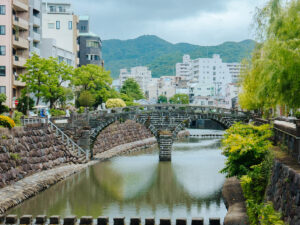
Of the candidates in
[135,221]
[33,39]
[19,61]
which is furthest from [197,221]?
[33,39]

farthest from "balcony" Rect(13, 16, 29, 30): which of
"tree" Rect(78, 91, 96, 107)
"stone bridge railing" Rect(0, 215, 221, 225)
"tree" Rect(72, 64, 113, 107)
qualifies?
"stone bridge railing" Rect(0, 215, 221, 225)

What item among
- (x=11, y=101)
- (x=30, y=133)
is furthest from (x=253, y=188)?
(x=11, y=101)

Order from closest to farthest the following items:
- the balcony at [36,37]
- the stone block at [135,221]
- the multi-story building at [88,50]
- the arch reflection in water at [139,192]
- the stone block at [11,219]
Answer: the stone block at [135,221] < the stone block at [11,219] < the arch reflection in water at [139,192] < the balcony at [36,37] < the multi-story building at [88,50]

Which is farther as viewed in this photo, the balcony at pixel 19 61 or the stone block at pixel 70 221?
the balcony at pixel 19 61

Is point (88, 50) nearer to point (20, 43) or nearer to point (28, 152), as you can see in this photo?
point (20, 43)

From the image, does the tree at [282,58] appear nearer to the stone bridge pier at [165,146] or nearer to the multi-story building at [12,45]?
the stone bridge pier at [165,146]

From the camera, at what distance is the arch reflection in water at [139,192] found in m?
22.2

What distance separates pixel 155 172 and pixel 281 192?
22.0 metres

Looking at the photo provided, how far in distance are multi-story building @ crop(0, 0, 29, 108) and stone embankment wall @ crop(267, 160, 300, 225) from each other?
35445 mm

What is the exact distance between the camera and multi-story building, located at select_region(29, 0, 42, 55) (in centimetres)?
5272

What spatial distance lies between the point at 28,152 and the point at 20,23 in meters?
23.5

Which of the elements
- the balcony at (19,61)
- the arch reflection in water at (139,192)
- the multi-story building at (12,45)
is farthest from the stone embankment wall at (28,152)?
the balcony at (19,61)

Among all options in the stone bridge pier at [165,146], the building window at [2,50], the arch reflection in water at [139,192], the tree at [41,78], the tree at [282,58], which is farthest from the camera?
the tree at [41,78]

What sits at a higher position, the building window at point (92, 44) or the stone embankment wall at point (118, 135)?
the building window at point (92, 44)
